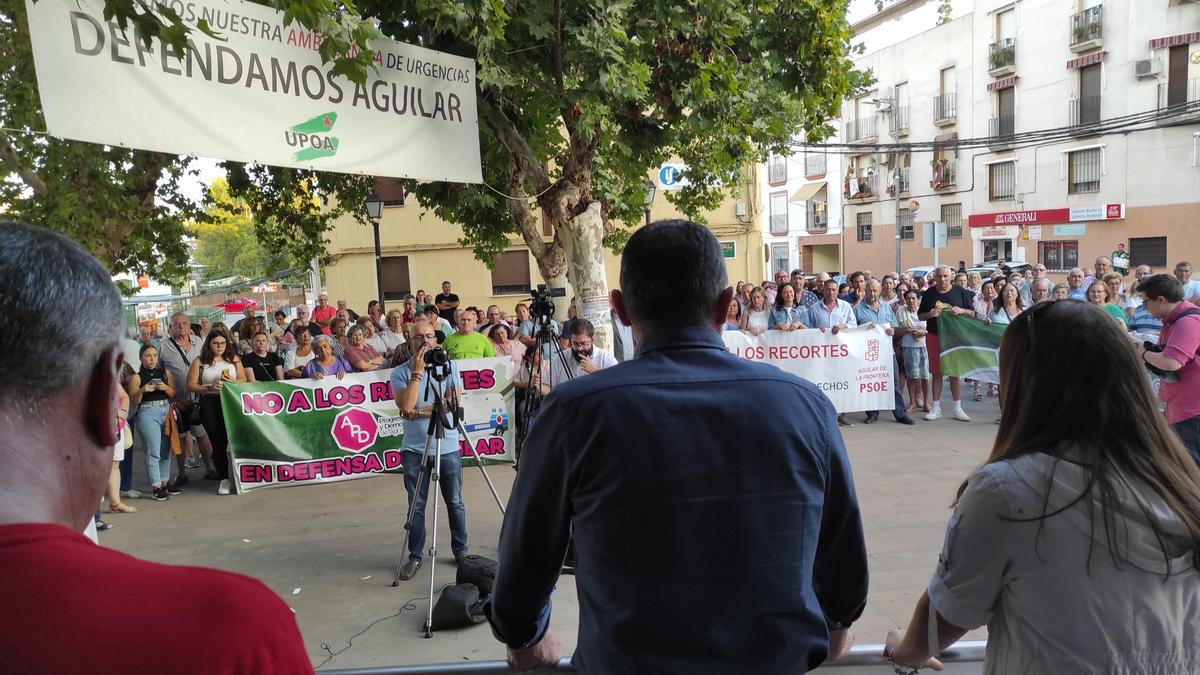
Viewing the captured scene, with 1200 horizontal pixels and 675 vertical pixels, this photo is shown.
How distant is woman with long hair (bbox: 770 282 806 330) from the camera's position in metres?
10.7

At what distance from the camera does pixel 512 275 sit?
28.1 meters

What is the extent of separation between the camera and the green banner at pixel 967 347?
419 inches

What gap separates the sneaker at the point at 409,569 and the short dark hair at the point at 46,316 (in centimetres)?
509

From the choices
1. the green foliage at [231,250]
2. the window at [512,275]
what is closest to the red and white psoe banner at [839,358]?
the window at [512,275]

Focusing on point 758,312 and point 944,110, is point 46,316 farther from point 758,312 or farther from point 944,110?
point 944,110

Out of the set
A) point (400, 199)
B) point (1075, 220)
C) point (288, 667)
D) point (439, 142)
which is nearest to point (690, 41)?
point (439, 142)

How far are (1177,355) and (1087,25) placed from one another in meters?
32.7

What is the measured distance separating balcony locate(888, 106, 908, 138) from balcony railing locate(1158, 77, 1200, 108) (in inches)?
486

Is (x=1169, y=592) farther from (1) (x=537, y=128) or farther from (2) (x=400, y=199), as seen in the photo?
(2) (x=400, y=199)

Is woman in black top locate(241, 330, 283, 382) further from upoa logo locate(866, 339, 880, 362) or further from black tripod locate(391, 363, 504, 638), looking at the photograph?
upoa logo locate(866, 339, 880, 362)

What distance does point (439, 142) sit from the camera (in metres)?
6.17

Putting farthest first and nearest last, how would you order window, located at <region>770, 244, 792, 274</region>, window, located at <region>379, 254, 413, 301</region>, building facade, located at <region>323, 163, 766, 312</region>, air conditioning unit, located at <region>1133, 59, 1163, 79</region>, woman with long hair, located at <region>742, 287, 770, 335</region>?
window, located at <region>770, 244, 792, 274</region> → air conditioning unit, located at <region>1133, 59, 1163, 79</region> → window, located at <region>379, 254, 413, 301</region> → building facade, located at <region>323, 163, 766, 312</region> → woman with long hair, located at <region>742, 287, 770, 335</region>

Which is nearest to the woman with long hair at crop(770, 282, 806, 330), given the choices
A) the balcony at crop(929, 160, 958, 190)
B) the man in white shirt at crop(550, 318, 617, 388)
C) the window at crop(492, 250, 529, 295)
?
the man in white shirt at crop(550, 318, 617, 388)

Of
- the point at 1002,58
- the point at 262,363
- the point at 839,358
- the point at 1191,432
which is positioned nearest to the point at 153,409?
the point at 262,363
